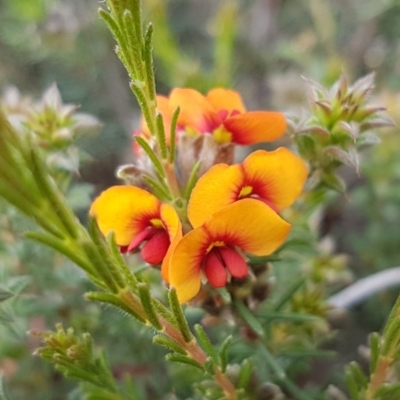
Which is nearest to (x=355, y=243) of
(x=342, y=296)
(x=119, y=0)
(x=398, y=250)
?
(x=398, y=250)

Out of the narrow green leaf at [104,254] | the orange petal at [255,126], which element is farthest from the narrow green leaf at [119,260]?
the orange petal at [255,126]

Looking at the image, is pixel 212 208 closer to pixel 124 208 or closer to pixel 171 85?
pixel 124 208

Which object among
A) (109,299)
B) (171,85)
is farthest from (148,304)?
(171,85)

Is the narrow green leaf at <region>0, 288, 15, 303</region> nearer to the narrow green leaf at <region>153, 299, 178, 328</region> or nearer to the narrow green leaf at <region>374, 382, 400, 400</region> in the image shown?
the narrow green leaf at <region>153, 299, 178, 328</region>

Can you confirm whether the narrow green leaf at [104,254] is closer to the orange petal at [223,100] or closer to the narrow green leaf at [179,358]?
the narrow green leaf at [179,358]

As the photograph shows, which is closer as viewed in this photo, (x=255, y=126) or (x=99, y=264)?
(x=99, y=264)

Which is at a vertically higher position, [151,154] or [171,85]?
[171,85]
